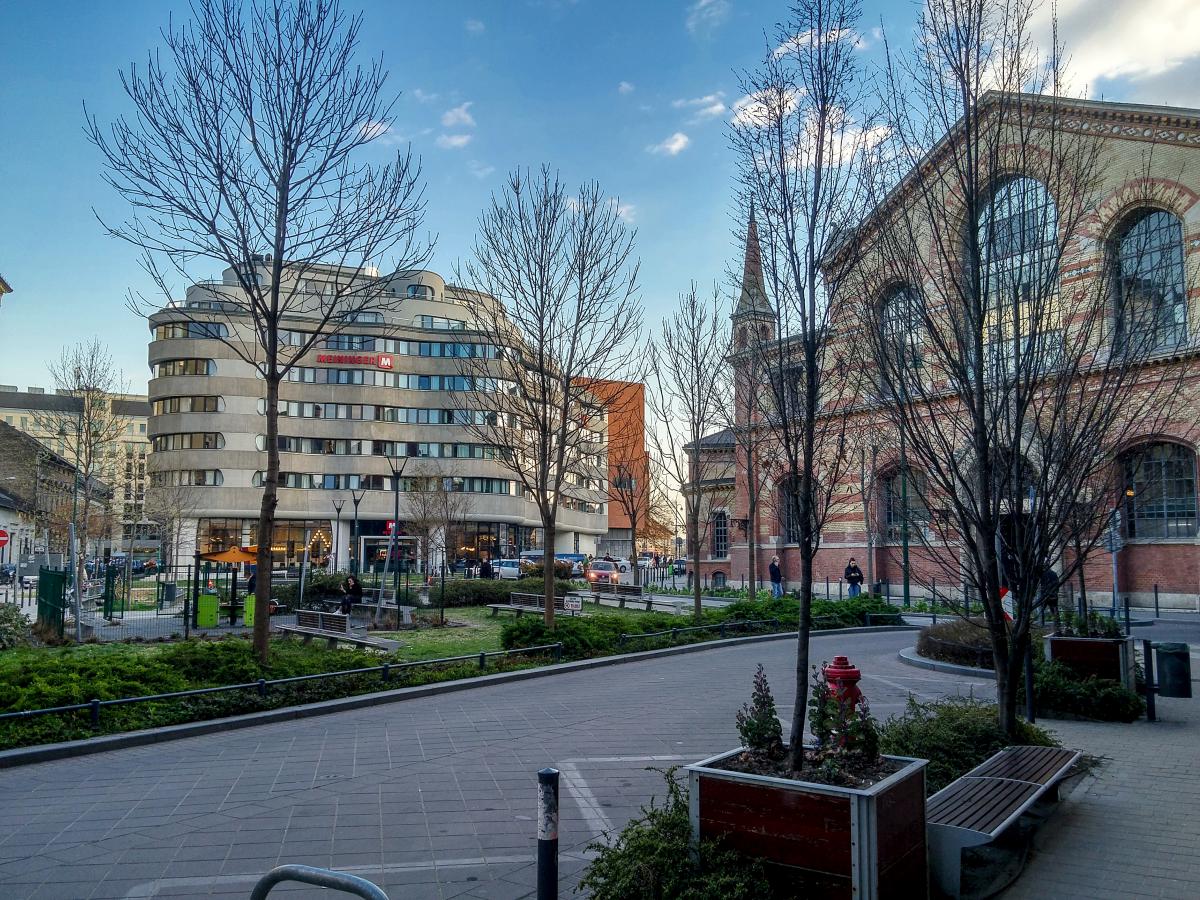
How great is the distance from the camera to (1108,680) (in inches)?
471

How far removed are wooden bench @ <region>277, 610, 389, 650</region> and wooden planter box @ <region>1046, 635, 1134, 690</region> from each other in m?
11.9

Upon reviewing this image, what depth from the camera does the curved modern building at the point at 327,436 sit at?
60969mm

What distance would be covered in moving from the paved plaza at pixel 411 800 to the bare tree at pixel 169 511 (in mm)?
37864

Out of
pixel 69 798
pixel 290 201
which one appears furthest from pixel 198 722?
pixel 290 201

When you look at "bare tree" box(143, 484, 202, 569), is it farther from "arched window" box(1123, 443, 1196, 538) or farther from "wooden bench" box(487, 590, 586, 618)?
"arched window" box(1123, 443, 1196, 538)

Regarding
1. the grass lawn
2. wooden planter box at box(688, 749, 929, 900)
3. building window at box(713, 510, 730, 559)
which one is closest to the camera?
wooden planter box at box(688, 749, 929, 900)

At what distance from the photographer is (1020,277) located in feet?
27.4

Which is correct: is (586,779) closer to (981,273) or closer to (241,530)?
(981,273)

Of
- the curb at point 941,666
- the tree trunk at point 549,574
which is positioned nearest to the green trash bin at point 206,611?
the tree trunk at point 549,574

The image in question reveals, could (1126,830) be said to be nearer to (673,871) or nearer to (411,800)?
(673,871)

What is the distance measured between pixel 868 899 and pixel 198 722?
8.93m

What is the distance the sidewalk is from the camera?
19.1 ft

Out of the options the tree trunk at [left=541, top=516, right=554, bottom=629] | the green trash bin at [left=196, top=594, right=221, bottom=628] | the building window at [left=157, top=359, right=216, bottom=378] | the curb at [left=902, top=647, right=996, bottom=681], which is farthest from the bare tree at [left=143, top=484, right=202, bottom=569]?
the curb at [left=902, top=647, right=996, bottom=681]

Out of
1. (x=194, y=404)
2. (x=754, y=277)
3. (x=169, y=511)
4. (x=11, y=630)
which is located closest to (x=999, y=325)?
(x=754, y=277)
